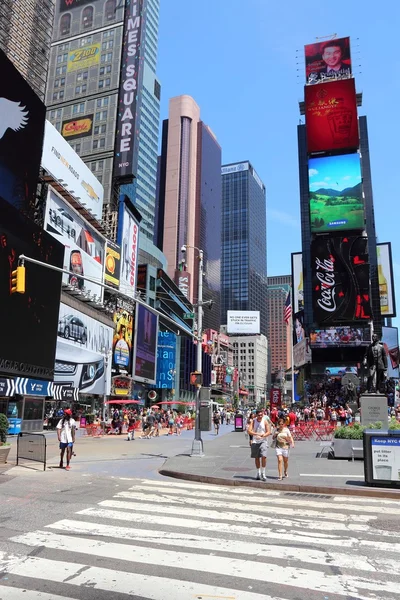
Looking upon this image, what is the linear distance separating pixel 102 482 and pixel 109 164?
69.4m

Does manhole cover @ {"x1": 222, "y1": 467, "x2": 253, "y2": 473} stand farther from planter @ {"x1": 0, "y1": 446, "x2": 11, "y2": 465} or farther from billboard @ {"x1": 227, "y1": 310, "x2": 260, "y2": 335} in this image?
billboard @ {"x1": 227, "y1": 310, "x2": 260, "y2": 335}

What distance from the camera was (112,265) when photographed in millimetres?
63000

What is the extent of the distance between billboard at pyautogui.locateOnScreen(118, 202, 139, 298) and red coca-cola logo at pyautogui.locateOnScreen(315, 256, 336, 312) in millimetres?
31002

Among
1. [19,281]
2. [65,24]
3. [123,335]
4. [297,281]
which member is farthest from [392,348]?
[19,281]

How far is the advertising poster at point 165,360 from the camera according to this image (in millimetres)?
86625

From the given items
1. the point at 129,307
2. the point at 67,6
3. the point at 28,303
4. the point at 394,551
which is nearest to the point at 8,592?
the point at 394,551

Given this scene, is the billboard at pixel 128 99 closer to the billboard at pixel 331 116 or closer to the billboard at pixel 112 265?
the billboard at pixel 112 265

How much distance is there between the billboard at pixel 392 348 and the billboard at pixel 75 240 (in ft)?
228

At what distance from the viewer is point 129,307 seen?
226 ft

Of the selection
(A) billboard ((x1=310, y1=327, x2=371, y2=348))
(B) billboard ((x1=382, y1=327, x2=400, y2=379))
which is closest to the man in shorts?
(A) billboard ((x1=310, y1=327, x2=371, y2=348))

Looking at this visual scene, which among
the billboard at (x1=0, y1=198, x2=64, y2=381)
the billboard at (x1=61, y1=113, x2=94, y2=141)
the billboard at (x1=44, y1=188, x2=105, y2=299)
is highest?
the billboard at (x1=61, y1=113, x2=94, y2=141)

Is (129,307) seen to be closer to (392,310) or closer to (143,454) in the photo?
(143,454)

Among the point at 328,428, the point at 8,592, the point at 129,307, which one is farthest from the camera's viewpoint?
the point at 129,307

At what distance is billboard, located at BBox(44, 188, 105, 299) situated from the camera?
46.0 meters
